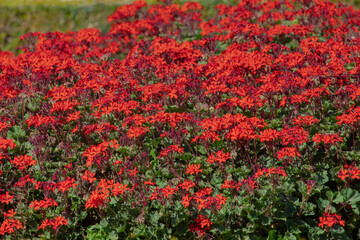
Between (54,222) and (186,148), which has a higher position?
(186,148)

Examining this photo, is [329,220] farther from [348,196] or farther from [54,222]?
[54,222]

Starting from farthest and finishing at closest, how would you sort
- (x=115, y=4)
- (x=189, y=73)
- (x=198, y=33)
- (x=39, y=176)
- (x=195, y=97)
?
(x=115, y=4), (x=198, y=33), (x=189, y=73), (x=195, y=97), (x=39, y=176)

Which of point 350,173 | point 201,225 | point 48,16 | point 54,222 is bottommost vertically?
point 201,225

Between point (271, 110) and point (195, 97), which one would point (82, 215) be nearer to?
point (195, 97)

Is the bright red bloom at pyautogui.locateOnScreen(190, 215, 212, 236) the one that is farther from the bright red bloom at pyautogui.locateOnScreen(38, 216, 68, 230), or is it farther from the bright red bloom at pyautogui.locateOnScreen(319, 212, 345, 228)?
the bright red bloom at pyautogui.locateOnScreen(38, 216, 68, 230)

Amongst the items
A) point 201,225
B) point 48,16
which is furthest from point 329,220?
point 48,16

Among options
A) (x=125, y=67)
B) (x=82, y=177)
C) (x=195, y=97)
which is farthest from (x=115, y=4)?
(x=82, y=177)

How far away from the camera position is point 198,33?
1094 cm

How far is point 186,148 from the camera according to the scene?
6.93 meters

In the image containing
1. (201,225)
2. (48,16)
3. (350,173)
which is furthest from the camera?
(48,16)

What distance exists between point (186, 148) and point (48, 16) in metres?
13.2

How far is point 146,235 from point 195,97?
102 inches

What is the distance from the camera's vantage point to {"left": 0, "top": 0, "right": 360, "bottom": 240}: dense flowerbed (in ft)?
19.3

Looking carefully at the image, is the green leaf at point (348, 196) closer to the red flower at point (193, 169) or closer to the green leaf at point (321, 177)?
the green leaf at point (321, 177)
